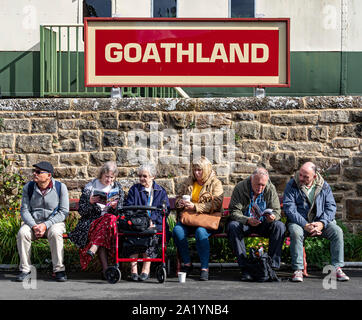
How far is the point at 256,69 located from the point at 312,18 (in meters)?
3.59

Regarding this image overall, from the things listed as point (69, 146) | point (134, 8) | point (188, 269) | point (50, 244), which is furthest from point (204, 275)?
point (134, 8)

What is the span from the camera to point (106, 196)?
24.3 ft

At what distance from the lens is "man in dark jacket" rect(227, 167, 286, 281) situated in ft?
23.3

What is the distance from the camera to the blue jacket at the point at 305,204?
729 centimetres

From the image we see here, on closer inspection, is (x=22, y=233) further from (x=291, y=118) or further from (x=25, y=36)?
(x=25, y=36)

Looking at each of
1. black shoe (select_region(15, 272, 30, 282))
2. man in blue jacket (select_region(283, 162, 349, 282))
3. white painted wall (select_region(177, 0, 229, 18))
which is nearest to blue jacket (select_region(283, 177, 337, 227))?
man in blue jacket (select_region(283, 162, 349, 282))

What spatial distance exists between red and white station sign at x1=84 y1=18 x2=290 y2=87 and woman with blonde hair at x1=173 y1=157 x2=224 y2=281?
1763mm

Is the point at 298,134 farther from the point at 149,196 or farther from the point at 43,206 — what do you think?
the point at 43,206

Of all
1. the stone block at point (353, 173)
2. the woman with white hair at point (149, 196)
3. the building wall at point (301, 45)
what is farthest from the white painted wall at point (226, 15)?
the woman with white hair at point (149, 196)

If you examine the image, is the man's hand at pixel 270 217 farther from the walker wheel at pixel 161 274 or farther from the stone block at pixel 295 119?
the stone block at pixel 295 119

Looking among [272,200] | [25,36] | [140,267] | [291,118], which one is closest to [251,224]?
[272,200]

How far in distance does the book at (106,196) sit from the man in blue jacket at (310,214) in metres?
2.04

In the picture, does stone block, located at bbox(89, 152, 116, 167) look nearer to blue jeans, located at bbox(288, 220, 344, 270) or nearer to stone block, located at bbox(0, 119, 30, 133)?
stone block, located at bbox(0, 119, 30, 133)

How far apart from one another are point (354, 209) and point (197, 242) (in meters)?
2.53
